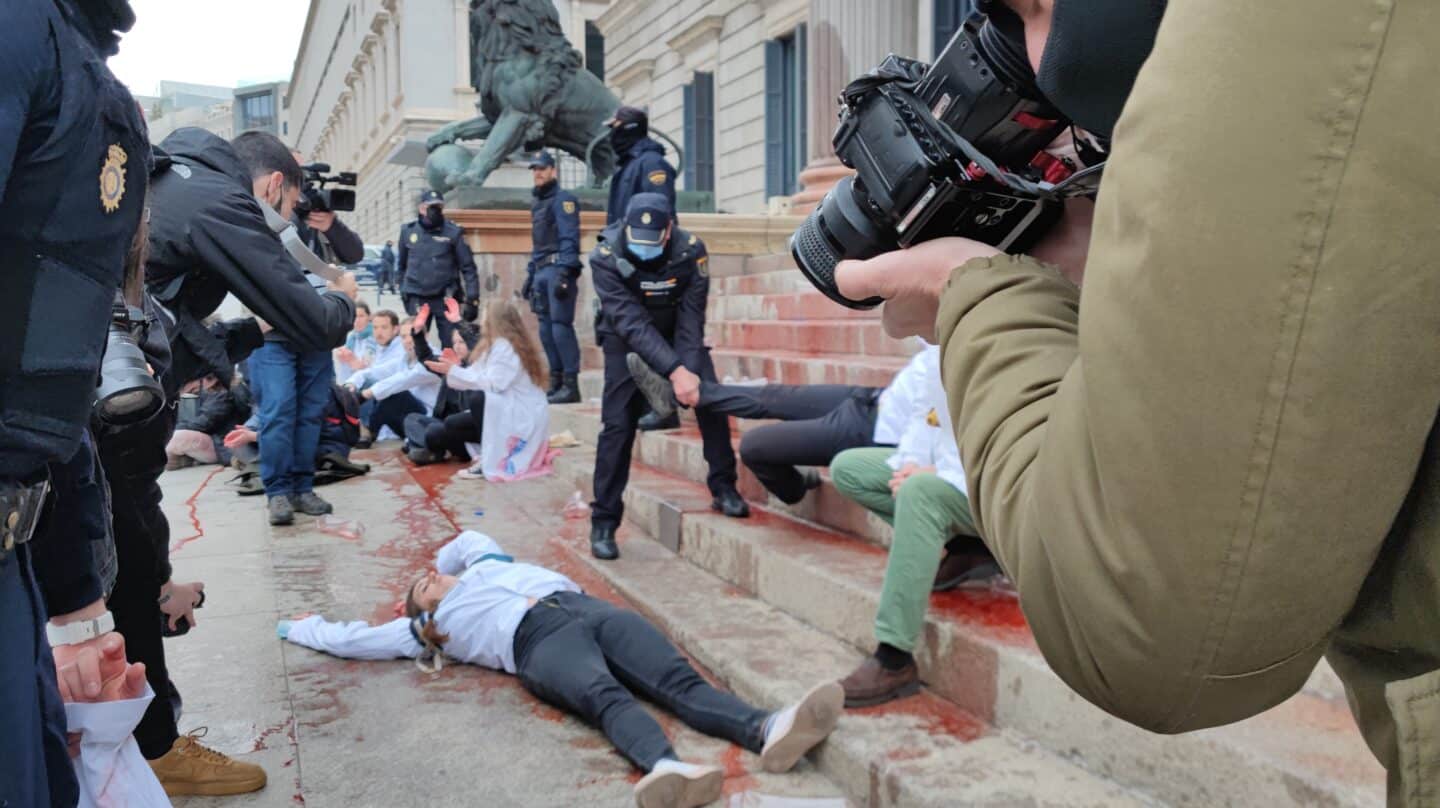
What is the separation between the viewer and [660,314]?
5645 mm

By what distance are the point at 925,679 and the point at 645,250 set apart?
2.84 metres

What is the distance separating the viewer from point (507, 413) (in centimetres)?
781

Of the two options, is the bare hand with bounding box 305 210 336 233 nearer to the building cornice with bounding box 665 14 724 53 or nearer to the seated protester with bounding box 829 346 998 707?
the seated protester with bounding box 829 346 998 707

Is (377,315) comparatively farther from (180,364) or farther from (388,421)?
(180,364)

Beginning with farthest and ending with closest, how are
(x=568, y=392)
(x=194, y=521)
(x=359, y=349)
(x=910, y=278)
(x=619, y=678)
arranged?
(x=359, y=349) < (x=568, y=392) < (x=194, y=521) < (x=619, y=678) < (x=910, y=278)

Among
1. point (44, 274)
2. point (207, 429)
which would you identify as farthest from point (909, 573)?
point (207, 429)

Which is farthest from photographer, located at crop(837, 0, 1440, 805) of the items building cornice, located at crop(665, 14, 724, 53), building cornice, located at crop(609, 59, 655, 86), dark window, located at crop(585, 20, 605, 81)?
dark window, located at crop(585, 20, 605, 81)

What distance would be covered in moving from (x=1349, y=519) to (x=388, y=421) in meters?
10.5

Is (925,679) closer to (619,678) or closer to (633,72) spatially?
(619,678)

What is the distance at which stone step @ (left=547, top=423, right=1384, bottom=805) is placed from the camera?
7.80ft

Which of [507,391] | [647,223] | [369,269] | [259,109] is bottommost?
[507,391]

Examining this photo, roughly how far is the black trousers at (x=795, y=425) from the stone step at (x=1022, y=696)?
11.3 inches

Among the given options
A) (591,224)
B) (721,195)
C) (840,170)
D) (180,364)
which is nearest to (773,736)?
(180,364)

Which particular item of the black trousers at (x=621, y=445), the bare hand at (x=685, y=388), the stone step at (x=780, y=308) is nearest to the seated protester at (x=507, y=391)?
the stone step at (x=780, y=308)
